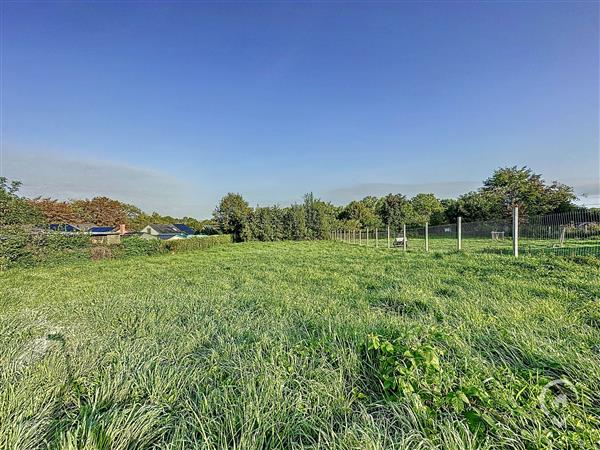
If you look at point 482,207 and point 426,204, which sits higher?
point 426,204

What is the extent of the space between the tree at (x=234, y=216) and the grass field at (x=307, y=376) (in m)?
25.5

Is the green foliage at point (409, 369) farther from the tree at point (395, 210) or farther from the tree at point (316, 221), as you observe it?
the tree at point (395, 210)

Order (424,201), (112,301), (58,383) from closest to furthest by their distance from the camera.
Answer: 1. (58,383)
2. (112,301)
3. (424,201)

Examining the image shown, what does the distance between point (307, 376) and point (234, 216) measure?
2923cm

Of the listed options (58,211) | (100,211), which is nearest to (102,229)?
(100,211)

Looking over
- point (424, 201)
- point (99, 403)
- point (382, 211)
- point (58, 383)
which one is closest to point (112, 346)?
point (58, 383)

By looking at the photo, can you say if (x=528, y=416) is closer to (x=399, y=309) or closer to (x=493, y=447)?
(x=493, y=447)

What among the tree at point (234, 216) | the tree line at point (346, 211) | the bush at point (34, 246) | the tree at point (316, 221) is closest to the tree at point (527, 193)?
the tree line at point (346, 211)

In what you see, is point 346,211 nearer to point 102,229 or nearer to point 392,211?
point 392,211

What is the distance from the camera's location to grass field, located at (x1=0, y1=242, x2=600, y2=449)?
1.41m

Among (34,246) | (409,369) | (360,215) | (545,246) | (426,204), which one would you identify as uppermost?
(426,204)

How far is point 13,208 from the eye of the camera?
1070cm

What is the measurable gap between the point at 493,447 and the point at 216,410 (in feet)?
4.74

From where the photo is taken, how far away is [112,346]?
2506 millimetres
